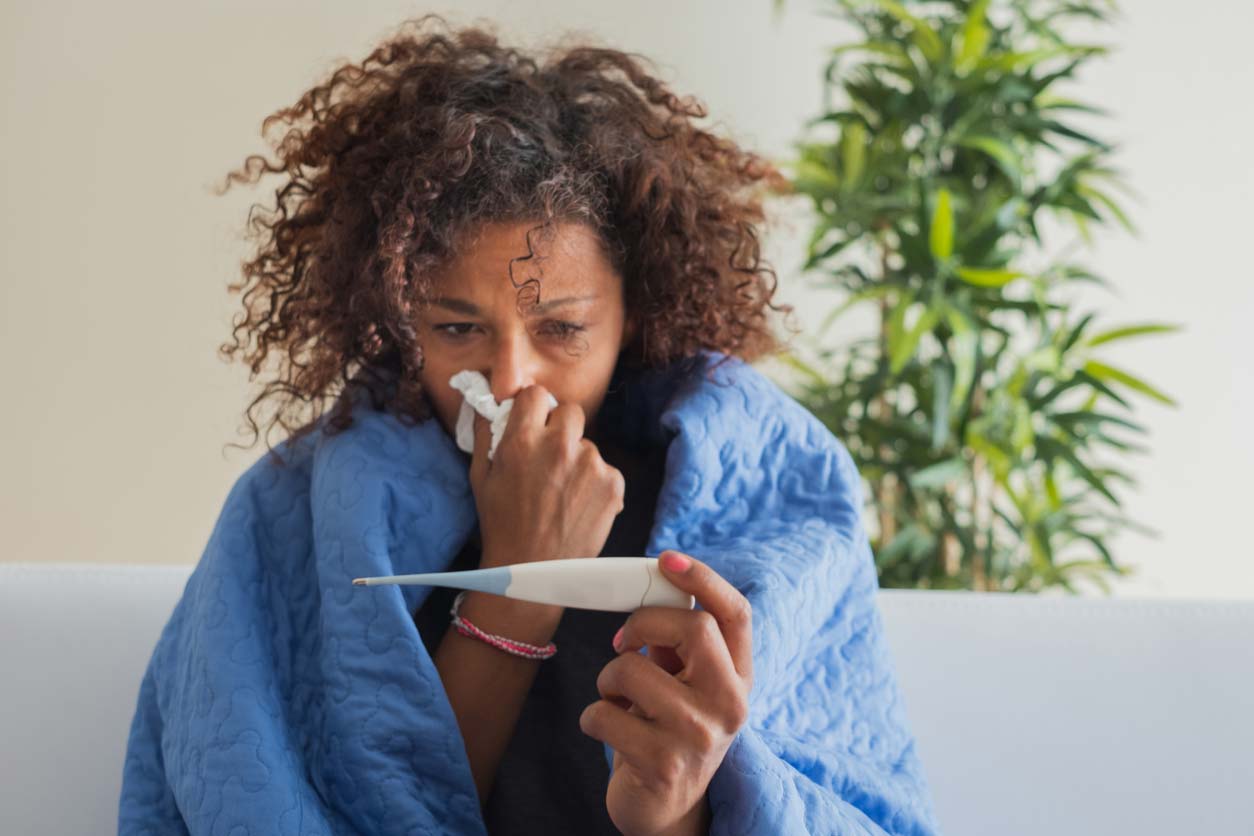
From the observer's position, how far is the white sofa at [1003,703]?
1245 mm

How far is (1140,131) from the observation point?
2.95 metres

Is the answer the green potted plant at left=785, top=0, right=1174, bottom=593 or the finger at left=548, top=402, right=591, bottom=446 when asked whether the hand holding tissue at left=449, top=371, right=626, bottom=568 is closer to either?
the finger at left=548, top=402, right=591, bottom=446

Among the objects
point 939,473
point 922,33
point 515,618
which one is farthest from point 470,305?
point 922,33

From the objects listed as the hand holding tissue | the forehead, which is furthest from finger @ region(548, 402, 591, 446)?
the forehead

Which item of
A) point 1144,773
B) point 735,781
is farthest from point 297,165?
point 1144,773

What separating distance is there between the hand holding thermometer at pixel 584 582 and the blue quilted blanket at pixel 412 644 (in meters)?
0.19

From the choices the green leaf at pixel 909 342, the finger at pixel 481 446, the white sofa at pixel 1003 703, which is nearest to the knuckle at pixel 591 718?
the finger at pixel 481 446

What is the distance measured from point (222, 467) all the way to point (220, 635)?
1630mm

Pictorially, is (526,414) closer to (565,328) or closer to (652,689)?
(565,328)

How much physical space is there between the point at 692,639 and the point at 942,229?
4.82 feet

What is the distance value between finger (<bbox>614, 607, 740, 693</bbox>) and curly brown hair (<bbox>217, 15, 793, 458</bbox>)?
0.39 meters

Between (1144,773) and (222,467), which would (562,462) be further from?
(222,467)

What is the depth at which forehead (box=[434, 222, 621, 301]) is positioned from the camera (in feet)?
3.62

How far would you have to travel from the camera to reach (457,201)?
1.12 meters
